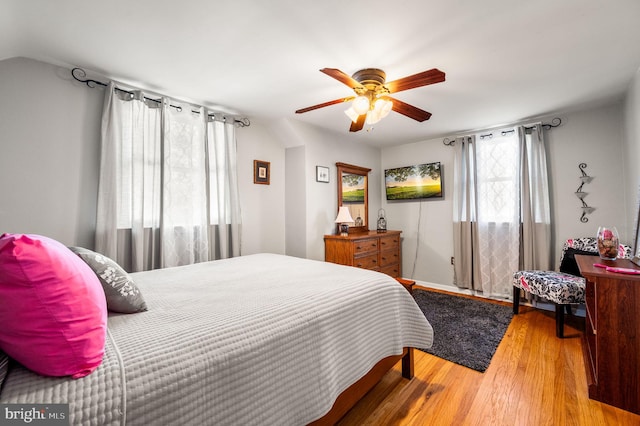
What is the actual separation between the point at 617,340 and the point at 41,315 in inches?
112

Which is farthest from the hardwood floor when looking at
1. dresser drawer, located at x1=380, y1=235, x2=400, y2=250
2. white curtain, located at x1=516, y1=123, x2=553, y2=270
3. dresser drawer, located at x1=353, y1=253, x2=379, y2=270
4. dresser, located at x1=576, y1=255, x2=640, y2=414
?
dresser drawer, located at x1=380, y1=235, x2=400, y2=250

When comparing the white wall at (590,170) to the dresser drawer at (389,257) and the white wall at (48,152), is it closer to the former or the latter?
the dresser drawer at (389,257)

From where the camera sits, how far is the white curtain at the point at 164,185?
7.27 feet

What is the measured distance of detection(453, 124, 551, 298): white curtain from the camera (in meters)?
3.28

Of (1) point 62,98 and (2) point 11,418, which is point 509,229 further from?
(1) point 62,98

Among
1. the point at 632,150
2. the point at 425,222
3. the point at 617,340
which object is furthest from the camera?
the point at 425,222

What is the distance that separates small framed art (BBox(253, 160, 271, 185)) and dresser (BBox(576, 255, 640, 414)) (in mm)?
3199

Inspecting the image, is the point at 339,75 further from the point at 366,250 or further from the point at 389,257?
the point at 389,257

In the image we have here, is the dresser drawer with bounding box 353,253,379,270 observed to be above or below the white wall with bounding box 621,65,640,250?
below

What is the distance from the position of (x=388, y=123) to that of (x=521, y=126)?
5.60 feet

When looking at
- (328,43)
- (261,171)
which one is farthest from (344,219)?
(328,43)

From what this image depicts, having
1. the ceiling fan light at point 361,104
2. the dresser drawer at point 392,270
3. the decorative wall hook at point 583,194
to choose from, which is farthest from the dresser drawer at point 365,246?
the decorative wall hook at point 583,194

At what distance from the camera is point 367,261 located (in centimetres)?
365

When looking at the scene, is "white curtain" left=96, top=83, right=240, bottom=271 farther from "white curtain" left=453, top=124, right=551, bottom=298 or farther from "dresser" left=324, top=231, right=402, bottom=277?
"white curtain" left=453, top=124, right=551, bottom=298
